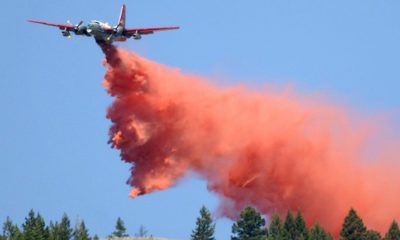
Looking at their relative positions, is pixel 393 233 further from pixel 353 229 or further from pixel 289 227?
pixel 289 227

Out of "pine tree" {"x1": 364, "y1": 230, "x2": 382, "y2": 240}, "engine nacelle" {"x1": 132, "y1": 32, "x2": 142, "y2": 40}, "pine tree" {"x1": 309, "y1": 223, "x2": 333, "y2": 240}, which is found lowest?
"pine tree" {"x1": 309, "y1": 223, "x2": 333, "y2": 240}

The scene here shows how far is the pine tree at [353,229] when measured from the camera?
178875mm

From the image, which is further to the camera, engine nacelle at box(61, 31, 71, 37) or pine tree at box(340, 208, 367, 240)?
engine nacelle at box(61, 31, 71, 37)

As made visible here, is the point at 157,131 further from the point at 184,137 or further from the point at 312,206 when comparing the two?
the point at 312,206

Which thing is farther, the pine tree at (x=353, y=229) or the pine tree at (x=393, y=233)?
the pine tree at (x=353, y=229)

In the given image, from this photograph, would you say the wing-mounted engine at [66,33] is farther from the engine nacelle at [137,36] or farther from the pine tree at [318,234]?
the pine tree at [318,234]

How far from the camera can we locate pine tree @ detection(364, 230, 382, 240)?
586 ft

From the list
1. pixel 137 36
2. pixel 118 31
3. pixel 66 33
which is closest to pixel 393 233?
pixel 137 36

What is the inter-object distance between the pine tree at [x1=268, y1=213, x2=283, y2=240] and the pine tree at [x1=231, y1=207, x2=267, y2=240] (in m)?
2.72

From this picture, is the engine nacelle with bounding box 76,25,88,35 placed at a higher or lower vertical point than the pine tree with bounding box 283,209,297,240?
higher

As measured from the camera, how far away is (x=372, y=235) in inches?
7087

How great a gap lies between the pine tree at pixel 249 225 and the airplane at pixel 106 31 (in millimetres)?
15169

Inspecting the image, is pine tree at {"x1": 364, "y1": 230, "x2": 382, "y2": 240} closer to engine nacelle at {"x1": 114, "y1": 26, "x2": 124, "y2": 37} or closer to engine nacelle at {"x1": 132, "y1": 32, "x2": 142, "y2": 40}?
engine nacelle at {"x1": 132, "y1": 32, "x2": 142, "y2": 40}

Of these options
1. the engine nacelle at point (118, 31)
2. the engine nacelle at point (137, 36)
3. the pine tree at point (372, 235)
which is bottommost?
the pine tree at point (372, 235)
